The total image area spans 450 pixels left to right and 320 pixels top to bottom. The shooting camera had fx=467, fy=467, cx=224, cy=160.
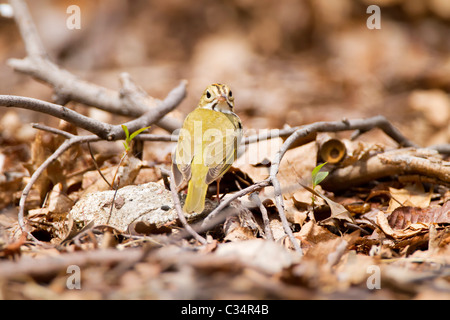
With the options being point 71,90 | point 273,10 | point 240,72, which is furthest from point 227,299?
point 273,10

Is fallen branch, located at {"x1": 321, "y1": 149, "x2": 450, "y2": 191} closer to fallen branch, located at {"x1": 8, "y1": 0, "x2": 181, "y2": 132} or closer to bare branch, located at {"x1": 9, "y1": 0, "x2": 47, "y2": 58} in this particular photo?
fallen branch, located at {"x1": 8, "y1": 0, "x2": 181, "y2": 132}

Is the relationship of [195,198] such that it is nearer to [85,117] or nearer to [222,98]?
[85,117]

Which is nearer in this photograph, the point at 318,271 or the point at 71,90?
the point at 318,271

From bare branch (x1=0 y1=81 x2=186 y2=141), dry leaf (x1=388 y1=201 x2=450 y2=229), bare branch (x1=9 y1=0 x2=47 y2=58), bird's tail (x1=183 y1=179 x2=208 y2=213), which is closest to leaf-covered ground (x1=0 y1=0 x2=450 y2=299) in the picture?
dry leaf (x1=388 y1=201 x2=450 y2=229)

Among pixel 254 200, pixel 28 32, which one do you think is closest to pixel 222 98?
pixel 254 200

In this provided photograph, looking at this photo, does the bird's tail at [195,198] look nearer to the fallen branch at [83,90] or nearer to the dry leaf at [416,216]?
the dry leaf at [416,216]

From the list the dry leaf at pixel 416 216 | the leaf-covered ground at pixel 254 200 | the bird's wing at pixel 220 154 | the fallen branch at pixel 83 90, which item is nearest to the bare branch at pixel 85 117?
the leaf-covered ground at pixel 254 200
